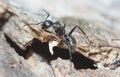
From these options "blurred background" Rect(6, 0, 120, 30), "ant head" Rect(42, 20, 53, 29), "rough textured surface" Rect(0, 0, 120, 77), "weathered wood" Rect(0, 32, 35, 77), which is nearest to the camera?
"weathered wood" Rect(0, 32, 35, 77)

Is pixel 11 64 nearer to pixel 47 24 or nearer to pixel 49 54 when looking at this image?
pixel 49 54

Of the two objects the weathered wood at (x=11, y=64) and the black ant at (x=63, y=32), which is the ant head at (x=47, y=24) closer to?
the black ant at (x=63, y=32)

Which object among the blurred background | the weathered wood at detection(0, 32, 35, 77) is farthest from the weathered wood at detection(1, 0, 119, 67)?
the blurred background

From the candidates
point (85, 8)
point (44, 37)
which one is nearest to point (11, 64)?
point (44, 37)

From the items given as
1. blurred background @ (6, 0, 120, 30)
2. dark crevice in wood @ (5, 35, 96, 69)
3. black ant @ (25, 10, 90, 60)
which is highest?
black ant @ (25, 10, 90, 60)

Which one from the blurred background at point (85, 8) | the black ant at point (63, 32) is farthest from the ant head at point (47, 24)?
the blurred background at point (85, 8)

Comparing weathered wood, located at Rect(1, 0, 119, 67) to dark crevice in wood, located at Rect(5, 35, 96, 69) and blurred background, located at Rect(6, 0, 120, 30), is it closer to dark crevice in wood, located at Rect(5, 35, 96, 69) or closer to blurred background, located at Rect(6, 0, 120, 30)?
dark crevice in wood, located at Rect(5, 35, 96, 69)

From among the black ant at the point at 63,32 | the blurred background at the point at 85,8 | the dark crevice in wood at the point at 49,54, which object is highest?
the black ant at the point at 63,32

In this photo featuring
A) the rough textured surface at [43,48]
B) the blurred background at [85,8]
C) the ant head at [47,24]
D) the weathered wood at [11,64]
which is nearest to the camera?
the weathered wood at [11,64]

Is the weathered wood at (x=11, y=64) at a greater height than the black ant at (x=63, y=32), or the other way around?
the black ant at (x=63, y=32)
